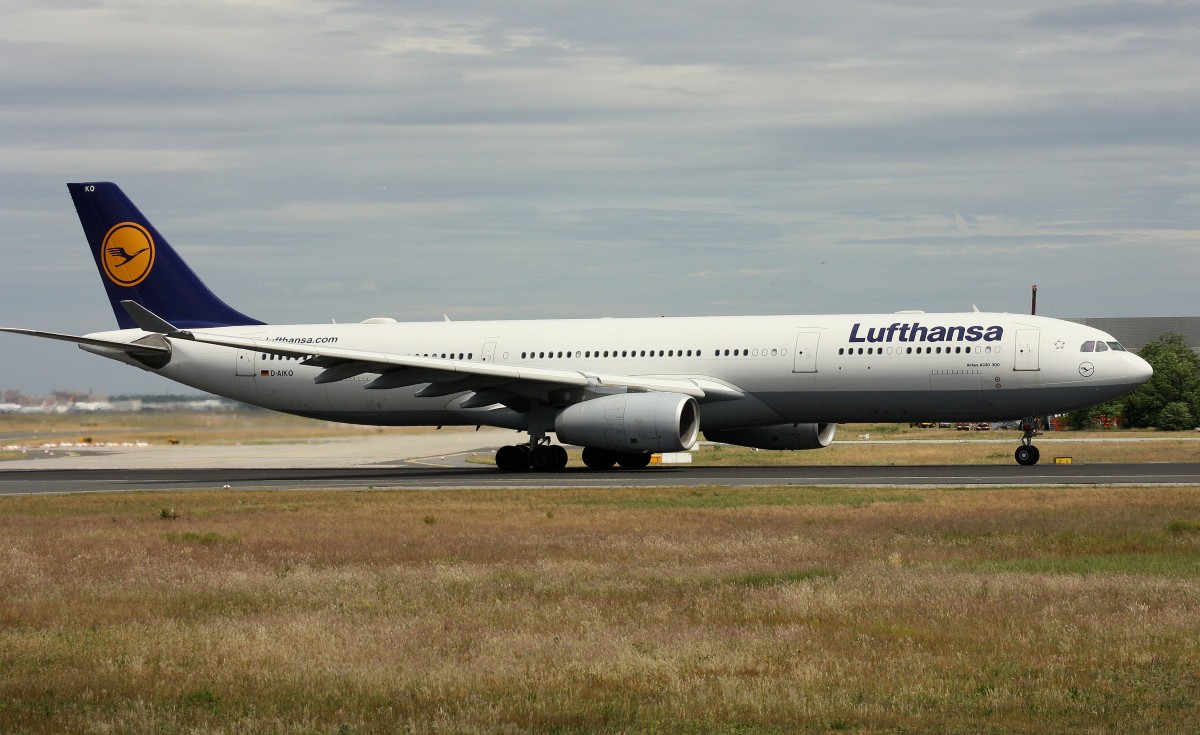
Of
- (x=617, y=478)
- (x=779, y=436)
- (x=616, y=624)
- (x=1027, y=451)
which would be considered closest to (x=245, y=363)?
(x=617, y=478)

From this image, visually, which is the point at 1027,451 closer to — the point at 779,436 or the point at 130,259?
the point at 779,436

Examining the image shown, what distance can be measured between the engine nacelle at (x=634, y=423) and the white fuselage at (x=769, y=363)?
8.03 ft

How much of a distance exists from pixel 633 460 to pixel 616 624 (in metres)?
26.8

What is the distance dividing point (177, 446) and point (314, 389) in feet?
88.6

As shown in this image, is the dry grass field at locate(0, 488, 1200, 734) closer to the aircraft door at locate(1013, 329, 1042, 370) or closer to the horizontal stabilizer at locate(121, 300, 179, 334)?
the aircraft door at locate(1013, 329, 1042, 370)

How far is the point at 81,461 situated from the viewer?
52.6m

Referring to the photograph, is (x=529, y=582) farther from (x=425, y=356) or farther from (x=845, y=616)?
(x=425, y=356)

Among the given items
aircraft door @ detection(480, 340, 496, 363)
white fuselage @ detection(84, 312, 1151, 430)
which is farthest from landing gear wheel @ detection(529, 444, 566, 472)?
aircraft door @ detection(480, 340, 496, 363)

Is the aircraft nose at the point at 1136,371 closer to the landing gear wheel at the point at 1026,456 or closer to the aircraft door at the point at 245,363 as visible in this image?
the landing gear wheel at the point at 1026,456

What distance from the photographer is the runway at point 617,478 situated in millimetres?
31283

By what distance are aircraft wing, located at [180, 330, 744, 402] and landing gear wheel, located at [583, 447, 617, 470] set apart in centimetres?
271

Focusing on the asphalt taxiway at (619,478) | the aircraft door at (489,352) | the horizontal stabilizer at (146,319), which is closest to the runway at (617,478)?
the asphalt taxiway at (619,478)

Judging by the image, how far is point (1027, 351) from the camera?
1374 inches

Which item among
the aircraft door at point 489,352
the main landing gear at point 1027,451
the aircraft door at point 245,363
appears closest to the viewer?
the main landing gear at point 1027,451
